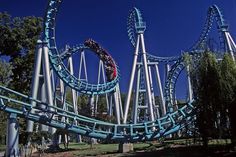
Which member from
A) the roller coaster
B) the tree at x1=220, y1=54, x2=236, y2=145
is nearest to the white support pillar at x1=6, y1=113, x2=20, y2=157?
the roller coaster

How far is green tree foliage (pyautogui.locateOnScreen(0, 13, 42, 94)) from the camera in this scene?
34.6 m

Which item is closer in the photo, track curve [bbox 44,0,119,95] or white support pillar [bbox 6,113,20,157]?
white support pillar [bbox 6,113,20,157]

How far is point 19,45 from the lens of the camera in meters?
35.0

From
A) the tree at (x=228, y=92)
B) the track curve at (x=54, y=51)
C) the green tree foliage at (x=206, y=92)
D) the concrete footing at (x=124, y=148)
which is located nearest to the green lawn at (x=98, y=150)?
the concrete footing at (x=124, y=148)

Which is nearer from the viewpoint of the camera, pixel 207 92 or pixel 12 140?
pixel 207 92

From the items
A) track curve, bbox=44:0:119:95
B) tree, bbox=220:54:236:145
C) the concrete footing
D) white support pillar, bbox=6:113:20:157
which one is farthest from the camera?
track curve, bbox=44:0:119:95

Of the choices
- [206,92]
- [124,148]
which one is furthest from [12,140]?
[206,92]

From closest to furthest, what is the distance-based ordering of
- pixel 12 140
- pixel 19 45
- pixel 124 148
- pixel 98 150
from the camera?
pixel 12 140, pixel 124 148, pixel 98 150, pixel 19 45

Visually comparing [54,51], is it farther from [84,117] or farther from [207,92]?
[207,92]

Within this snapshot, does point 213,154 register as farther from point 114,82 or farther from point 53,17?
point 114,82

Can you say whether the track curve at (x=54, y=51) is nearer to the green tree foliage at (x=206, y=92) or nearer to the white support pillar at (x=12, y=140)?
the white support pillar at (x=12, y=140)

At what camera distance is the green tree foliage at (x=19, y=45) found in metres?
34.6

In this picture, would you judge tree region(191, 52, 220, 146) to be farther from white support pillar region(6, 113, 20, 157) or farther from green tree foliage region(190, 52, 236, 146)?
white support pillar region(6, 113, 20, 157)

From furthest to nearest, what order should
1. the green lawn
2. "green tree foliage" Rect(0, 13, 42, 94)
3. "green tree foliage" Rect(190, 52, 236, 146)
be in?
"green tree foliage" Rect(0, 13, 42, 94), the green lawn, "green tree foliage" Rect(190, 52, 236, 146)
